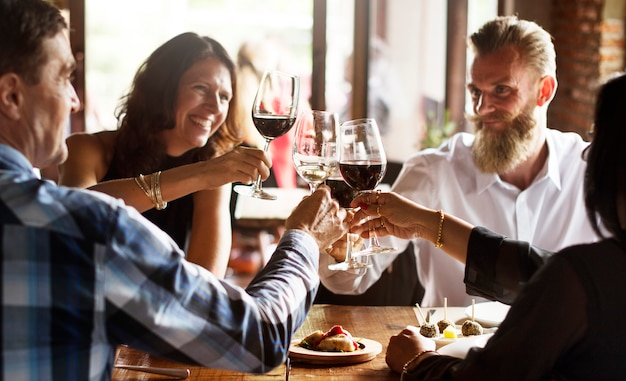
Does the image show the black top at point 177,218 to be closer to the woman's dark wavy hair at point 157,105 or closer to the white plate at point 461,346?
the woman's dark wavy hair at point 157,105

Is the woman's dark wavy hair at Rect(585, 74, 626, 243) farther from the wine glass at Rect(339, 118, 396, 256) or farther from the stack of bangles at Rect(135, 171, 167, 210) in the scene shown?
the stack of bangles at Rect(135, 171, 167, 210)

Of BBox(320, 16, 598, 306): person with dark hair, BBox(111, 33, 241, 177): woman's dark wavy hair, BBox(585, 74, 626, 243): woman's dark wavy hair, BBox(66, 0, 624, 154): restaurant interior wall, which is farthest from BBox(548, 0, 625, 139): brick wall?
BBox(585, 74, 626, 243): woman's dark wavy hair

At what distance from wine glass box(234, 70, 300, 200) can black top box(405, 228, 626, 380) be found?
0.84 metres

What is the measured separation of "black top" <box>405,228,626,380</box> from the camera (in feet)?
4.12

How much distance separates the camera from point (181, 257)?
123cm

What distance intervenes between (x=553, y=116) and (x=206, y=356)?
4.64 metres

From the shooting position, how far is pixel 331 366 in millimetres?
1750

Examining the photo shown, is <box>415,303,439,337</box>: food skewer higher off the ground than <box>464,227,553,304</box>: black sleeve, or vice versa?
<box>464,227,553,304</box>: black sleeve

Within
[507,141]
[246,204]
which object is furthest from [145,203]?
[246,204]

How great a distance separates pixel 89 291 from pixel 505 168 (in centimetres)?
175

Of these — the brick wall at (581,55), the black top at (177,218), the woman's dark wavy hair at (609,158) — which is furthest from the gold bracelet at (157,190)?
the brick wall at (581,55)

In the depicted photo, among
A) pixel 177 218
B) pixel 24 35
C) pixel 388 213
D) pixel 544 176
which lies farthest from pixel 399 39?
A: pixel 24 35

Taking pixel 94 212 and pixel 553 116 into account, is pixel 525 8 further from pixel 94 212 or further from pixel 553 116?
pixel 94 212

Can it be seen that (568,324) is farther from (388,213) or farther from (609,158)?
(388,213)
